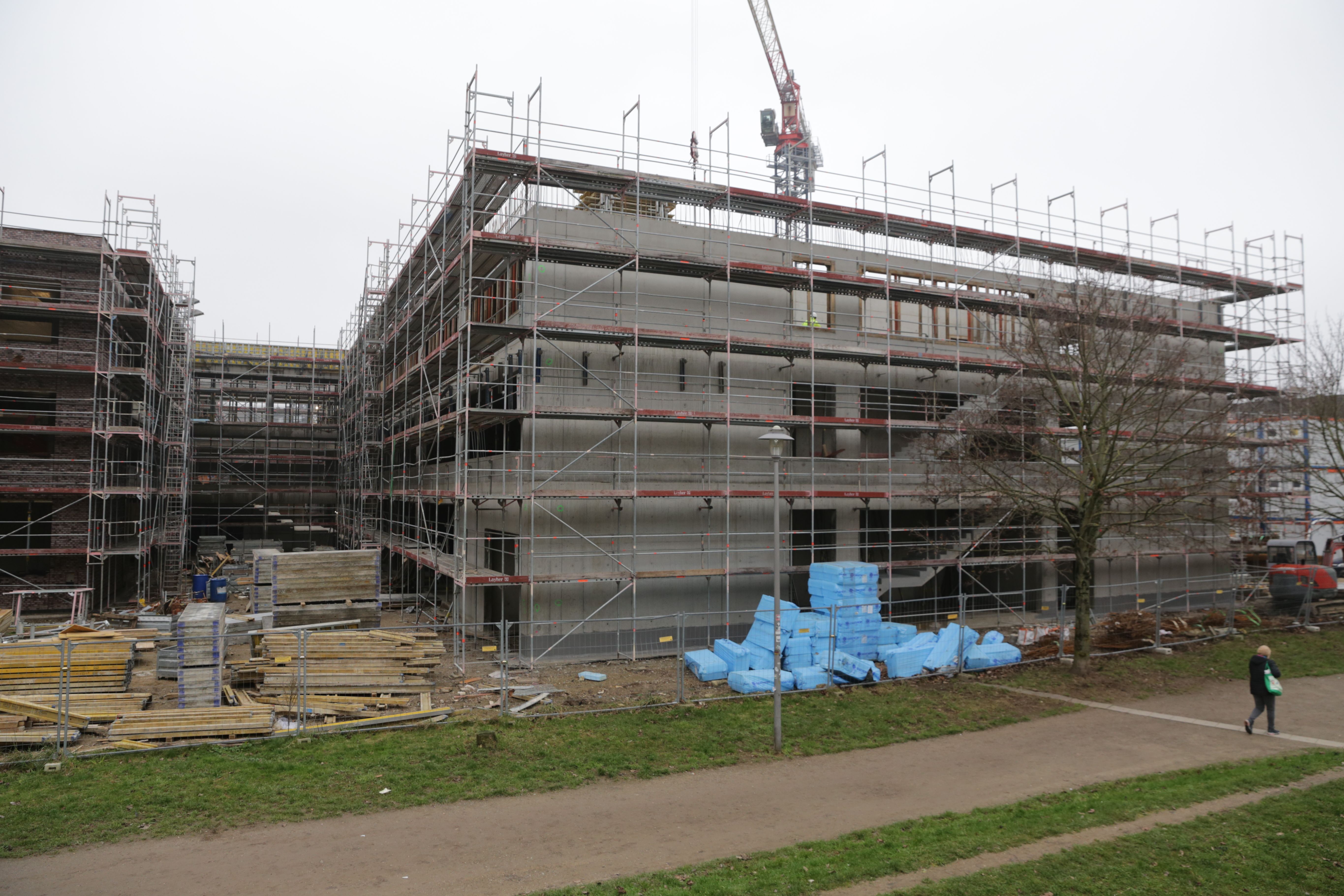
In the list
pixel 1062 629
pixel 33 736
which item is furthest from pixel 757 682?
pixel 33 736

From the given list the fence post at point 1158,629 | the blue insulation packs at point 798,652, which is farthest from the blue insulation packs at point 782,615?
the fence post at point 1158,629

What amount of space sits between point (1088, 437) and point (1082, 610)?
3.98 metres

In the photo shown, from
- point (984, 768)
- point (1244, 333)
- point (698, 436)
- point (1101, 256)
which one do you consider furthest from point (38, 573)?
point (1244, 333)

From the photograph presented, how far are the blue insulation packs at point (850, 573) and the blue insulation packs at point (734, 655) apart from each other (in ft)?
8.95

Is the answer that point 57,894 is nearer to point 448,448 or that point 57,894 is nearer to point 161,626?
point 161,626

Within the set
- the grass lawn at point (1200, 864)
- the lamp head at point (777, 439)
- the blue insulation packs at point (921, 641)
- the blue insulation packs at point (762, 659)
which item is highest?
the lamp head at point (777, 439)

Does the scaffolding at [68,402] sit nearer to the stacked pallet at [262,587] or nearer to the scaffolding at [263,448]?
the stacked pallet at [262,587]

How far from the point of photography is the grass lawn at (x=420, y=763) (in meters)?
10.0

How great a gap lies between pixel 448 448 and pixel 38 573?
40.8 feet

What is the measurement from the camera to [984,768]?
12.4 meters

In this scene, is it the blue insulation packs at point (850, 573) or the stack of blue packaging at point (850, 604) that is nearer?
the stack of blue packaging at point (850, 604)

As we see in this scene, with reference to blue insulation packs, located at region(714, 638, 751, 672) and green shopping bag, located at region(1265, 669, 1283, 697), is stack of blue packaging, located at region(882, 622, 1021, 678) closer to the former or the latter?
blue insulation packs, located at region(714, 638, 751, 672)

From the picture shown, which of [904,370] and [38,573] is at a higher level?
[904,370]

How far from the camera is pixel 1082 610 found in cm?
1861
